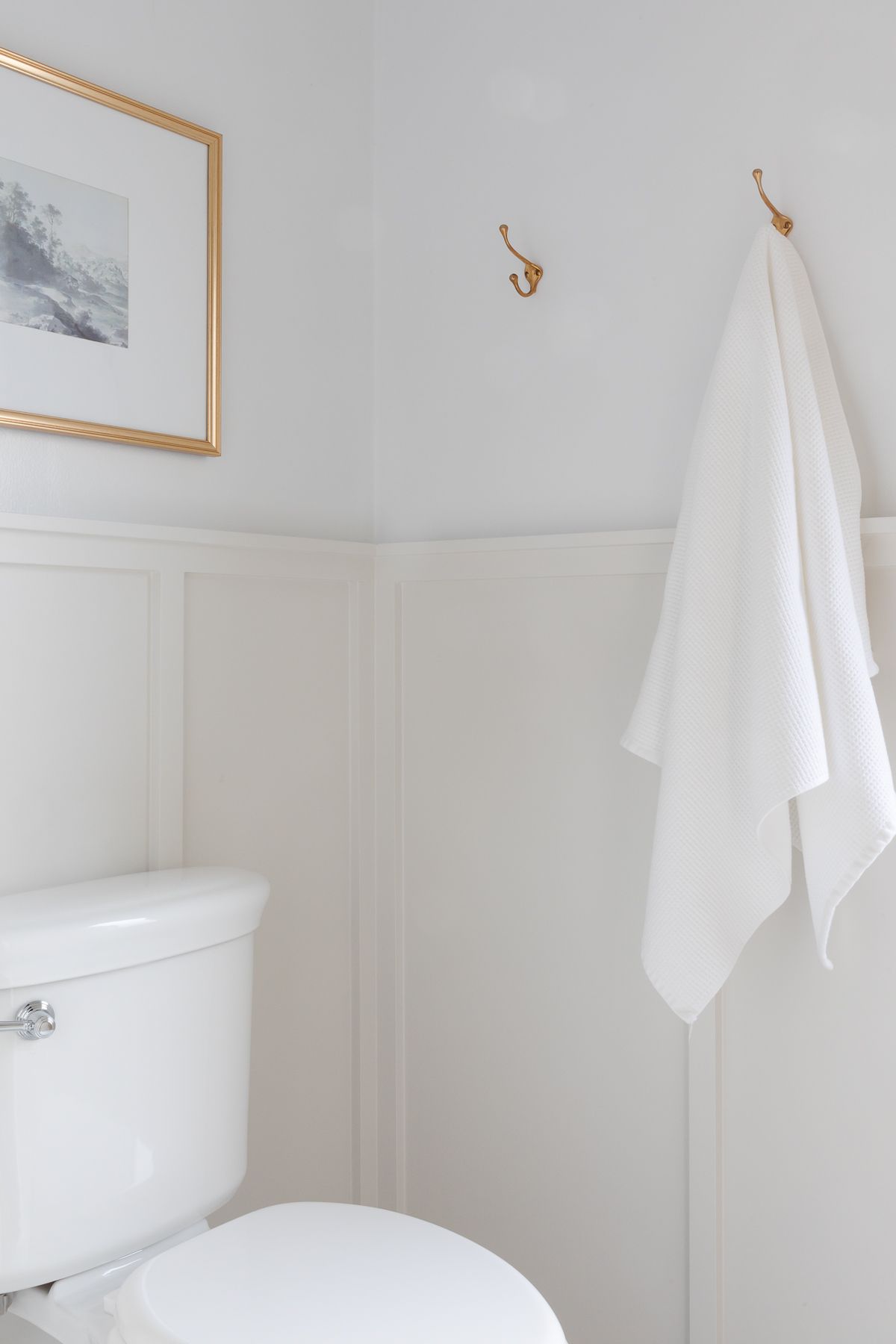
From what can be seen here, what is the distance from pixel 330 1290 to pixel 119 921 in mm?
376

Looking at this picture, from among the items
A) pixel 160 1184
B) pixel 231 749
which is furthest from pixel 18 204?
pixel 160 1184

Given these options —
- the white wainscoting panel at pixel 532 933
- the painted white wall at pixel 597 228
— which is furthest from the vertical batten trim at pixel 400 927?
the painted white wall at pixel 597 228

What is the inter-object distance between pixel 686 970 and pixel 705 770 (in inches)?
8.4

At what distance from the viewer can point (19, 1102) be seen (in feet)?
3.27

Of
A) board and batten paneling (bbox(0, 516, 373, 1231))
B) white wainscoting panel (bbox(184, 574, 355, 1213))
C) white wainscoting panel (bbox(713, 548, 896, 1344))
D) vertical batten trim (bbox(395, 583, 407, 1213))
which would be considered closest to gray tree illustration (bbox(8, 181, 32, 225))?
board and batten paneling (bbox(0, 516, 373, 1231))

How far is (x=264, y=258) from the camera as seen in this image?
4.82ft

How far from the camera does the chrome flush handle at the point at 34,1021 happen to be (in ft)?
3.24

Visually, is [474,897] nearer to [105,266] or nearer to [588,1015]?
[588,1015]

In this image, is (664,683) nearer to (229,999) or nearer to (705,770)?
(705,770)

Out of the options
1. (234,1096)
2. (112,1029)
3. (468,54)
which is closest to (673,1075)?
(234,1096)

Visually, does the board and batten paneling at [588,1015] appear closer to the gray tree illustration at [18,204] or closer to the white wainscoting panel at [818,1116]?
the white wainscoting panel at [818,1116]

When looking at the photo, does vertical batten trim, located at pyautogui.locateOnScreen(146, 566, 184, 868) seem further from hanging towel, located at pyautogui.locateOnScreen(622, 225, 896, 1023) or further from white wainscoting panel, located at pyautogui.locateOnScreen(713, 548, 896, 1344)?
white wainscoting panel, located at pyautogui.locateOnScreen(713, 548, 896, 1344)

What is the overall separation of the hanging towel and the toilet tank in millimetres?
461

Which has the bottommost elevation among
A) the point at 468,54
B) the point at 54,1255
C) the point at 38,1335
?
the point at 38,1335
